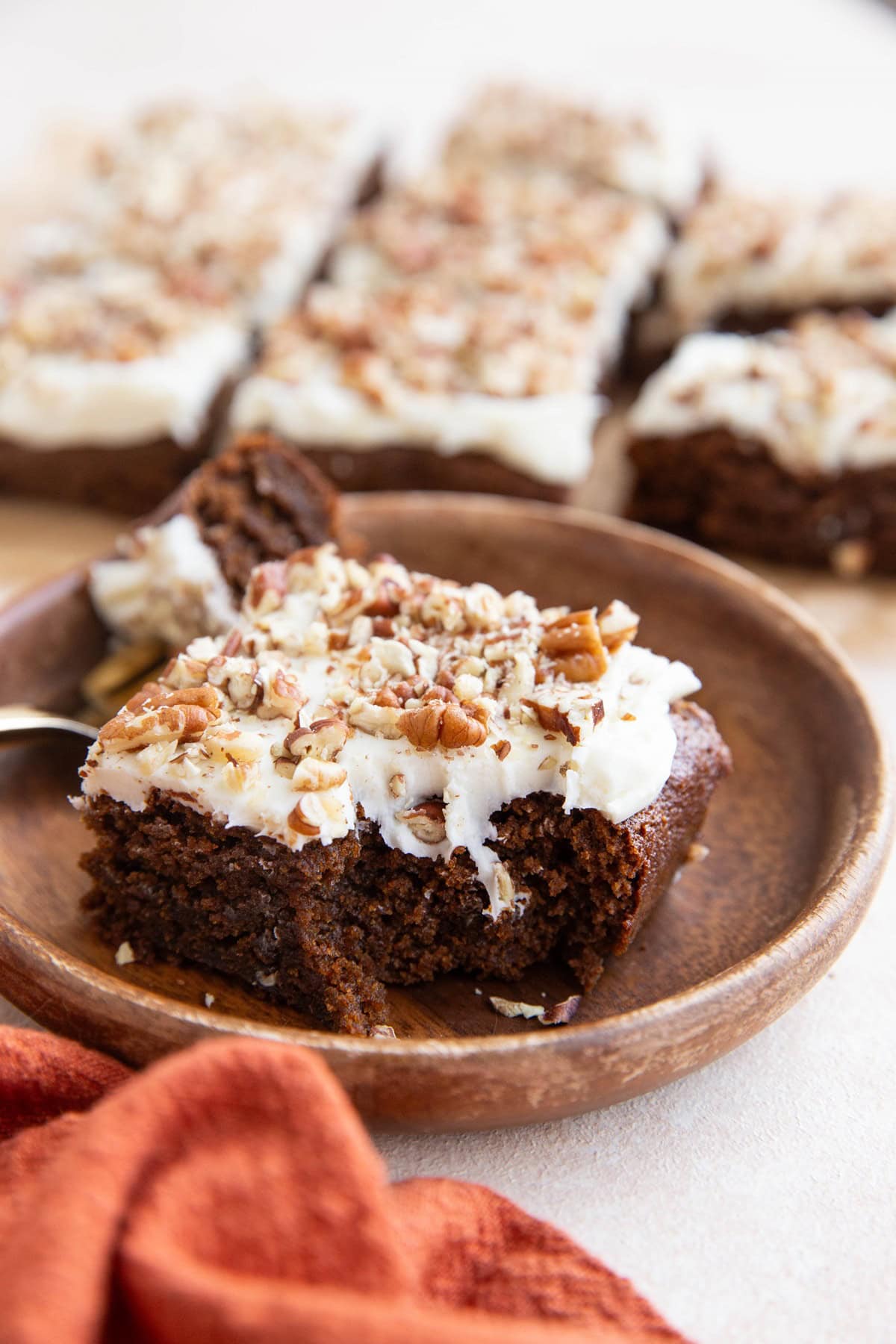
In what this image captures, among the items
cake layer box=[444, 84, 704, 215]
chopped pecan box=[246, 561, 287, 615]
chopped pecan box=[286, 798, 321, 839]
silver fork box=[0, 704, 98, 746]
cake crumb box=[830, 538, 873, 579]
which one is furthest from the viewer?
cake layer box=[444, 84, 704, 215]

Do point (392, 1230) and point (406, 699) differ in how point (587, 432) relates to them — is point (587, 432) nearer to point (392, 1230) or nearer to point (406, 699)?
point (406, 699)

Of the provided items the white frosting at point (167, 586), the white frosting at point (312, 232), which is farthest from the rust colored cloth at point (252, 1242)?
the white frosting at point (312, 232)

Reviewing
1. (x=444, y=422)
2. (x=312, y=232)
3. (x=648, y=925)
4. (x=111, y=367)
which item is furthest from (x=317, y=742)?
(x=312, y=232)

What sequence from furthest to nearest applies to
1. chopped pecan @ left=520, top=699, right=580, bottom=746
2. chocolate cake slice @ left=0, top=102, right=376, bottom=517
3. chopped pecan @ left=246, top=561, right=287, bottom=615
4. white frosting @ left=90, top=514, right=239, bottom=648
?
chocolate cake slice @ left=0, top=102, right=376, bottom=517 → white frosting @ left=90, top=514, right=239, bottom=648 → chopped pecan @ left=246, top=561, right=287, bottom=615 → chopped pecan @ left=520, top=699, right=580, bottom=746

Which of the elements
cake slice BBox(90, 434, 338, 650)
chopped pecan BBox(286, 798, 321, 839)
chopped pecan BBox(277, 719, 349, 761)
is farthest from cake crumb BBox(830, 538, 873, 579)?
chopped pecan BBox(286, 798, 321, 839)

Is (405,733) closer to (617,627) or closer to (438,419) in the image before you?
(617,627)

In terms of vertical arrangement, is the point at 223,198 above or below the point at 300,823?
above

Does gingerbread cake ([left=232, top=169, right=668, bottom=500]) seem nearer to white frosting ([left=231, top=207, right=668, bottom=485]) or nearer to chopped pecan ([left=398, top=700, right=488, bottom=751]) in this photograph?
white frosting ([left=231, top=207, right=668, bottom=485])
